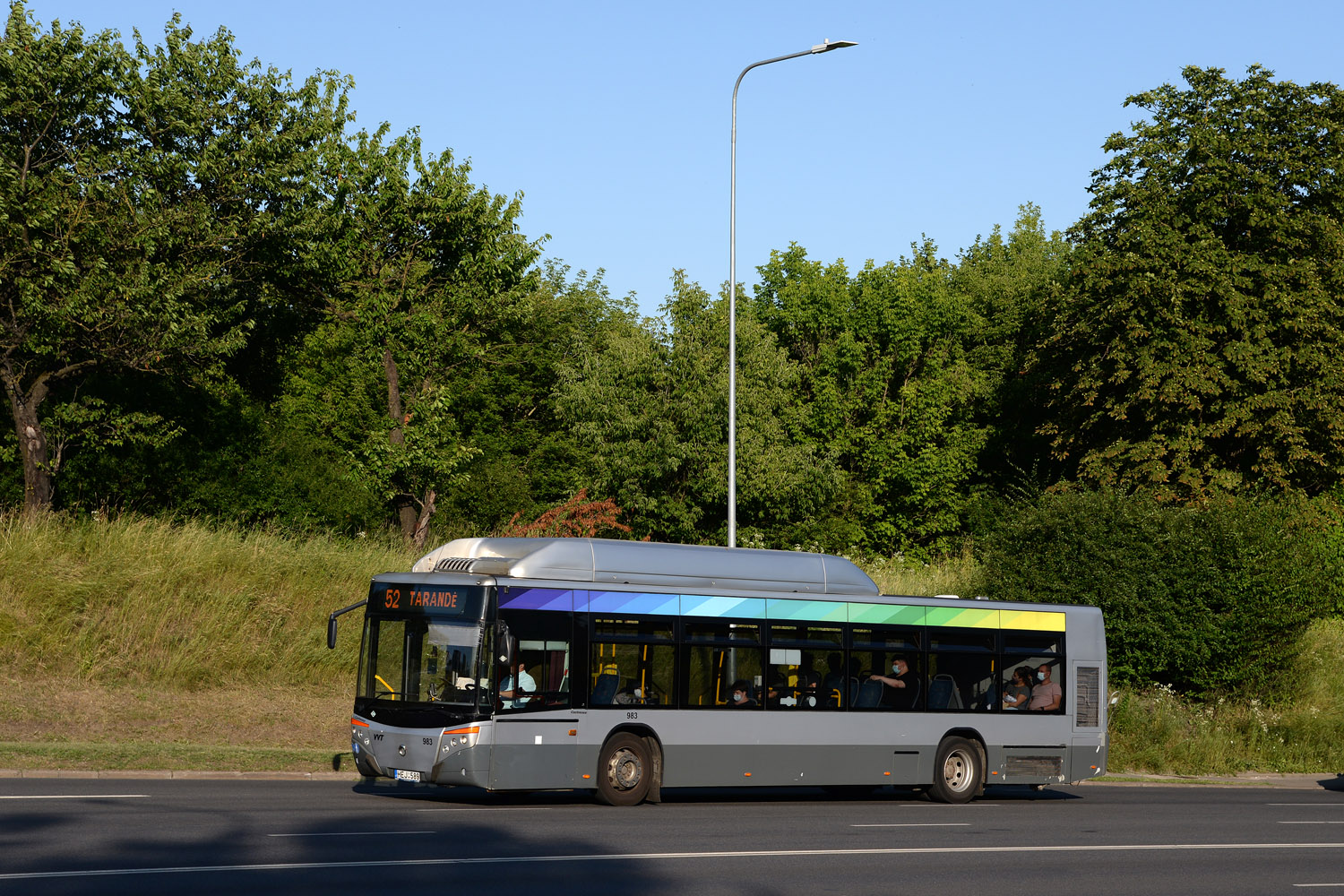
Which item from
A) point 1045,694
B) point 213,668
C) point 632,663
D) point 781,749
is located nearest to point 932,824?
point 781,749

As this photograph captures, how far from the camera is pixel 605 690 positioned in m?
16.4

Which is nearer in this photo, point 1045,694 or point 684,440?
point 1045,694

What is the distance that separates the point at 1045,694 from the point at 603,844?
9.88 m

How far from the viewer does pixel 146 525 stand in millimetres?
27984

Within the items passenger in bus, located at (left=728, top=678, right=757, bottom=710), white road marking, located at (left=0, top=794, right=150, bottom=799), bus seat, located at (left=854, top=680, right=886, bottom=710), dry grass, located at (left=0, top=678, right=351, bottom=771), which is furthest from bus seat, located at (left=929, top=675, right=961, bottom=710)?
white road marking, located at (left=0, top=794, right=150, bottom=799)

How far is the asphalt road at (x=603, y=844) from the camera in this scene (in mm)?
10078

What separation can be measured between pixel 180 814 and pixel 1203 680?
2271cm

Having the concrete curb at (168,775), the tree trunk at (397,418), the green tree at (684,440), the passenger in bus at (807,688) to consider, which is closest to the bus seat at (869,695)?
the passenger in bus at (807,688)

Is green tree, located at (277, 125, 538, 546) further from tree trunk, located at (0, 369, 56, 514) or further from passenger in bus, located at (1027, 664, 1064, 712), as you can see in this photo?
passenger in bus, located at (1027, 664, 1064, 712)

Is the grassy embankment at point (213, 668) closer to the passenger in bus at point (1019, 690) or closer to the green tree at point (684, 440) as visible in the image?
the passenger in bus at point (1019, 690)

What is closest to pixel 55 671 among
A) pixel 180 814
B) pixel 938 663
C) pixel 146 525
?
pixel 146 525

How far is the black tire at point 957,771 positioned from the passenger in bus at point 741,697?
3.31 meters

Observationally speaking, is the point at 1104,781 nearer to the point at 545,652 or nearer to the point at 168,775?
the point at 545,652

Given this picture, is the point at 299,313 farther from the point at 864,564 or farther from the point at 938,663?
the point at 938,663
